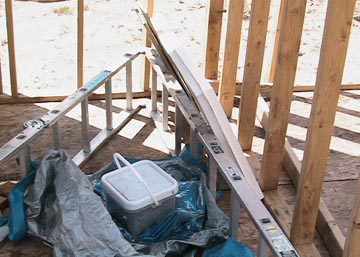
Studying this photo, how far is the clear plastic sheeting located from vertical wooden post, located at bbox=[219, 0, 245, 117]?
1.42 meters

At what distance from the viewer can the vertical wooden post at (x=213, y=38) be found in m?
4.24

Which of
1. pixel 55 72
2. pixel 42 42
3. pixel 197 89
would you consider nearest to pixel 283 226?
pixel 197 89

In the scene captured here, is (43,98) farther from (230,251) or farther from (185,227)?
(230,251)

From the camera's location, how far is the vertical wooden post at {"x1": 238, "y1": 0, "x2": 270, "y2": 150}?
3.49m

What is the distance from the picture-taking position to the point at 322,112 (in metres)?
2.69

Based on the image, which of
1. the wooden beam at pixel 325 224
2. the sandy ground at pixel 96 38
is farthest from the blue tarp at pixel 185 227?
the sandy ground at pixel 96 38

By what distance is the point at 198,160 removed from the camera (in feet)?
11.6

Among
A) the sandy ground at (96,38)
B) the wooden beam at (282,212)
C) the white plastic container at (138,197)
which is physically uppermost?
the sandy ground at (96,38)

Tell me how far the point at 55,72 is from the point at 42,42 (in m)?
0.77

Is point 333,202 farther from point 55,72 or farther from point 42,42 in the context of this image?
point 42,42

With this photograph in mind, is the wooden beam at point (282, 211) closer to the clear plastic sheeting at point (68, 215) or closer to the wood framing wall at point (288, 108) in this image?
Answer: the wood framing wall at point (288, 108)

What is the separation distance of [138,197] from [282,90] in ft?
3.08

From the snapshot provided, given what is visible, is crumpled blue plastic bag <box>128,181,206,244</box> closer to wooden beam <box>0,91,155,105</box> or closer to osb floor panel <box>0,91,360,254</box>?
osb floor panel <box>0,91,360,254</box>

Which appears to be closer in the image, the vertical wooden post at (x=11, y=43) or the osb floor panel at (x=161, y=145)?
the osb floor panel at (x=161, y=145)
